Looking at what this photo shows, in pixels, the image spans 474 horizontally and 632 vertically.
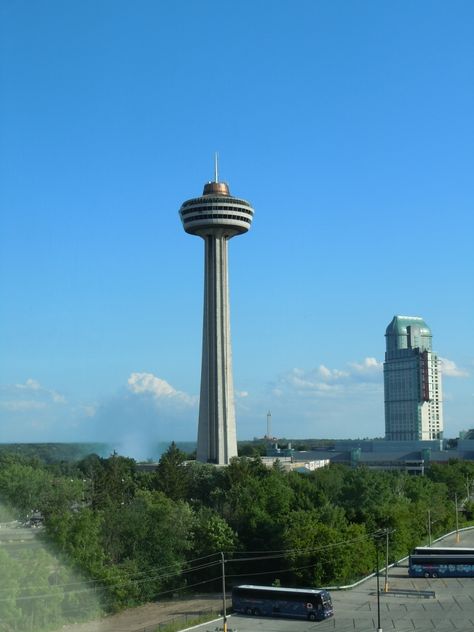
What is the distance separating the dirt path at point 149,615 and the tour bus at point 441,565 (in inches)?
515

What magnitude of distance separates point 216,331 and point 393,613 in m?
74.8

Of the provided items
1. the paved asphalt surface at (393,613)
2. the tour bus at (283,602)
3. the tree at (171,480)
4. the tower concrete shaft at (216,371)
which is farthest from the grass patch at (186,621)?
the tower concrete shaft at (216,371)

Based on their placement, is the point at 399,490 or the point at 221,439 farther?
the point at 221,439

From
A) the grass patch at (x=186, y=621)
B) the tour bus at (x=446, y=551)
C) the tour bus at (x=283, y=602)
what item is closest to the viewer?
the grass patch at (x=186, y=621)

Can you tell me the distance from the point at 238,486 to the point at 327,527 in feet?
78.8

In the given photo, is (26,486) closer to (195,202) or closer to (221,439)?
(221,439)

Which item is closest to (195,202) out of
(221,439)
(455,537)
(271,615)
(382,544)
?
(221,439)

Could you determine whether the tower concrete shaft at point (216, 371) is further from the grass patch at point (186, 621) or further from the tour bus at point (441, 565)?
the grass patch at point (186, 621)

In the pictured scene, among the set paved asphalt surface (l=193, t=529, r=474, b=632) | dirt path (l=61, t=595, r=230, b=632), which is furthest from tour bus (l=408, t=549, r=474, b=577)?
dirt path (l=61, t=595, r=230, b=632)

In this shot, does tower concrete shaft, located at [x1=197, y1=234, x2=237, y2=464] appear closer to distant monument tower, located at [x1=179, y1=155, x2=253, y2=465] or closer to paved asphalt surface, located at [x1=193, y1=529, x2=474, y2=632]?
distant monument tower, located at [x1=179, y1=155, x2=253, y2=465]

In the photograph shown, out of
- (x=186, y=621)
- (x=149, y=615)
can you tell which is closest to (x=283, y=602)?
(x=186, y=621)

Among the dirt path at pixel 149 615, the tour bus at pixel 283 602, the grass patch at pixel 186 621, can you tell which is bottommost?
the dirt path at pixel 149 615

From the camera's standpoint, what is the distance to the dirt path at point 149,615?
40.5 metres

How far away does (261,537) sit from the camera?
54.9 meters
